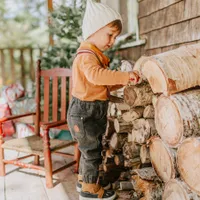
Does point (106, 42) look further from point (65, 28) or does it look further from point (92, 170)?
point (65, 28)

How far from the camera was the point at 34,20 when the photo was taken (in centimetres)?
852

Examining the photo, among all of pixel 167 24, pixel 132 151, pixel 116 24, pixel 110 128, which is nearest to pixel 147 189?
pixel 132 151

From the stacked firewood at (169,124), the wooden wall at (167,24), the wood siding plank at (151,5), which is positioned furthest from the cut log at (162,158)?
the wood siding plank at (151,5)

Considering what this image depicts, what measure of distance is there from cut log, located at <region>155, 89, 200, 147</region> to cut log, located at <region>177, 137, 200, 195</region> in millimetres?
60

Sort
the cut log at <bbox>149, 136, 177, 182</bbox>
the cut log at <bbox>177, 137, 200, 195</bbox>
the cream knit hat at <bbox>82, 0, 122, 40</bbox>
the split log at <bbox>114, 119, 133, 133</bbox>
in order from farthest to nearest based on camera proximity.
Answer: the split log at <bbox>114, 119, 133, 133</bbox>
the cream knit hat at <bbox>82, 0, 122, 40</bbox>
the cut log at <bbox>149, 136, 177, 182</bbox>
the cut log at <bbox>177, 137, 200, 195</bbox>

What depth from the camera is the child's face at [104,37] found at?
183cm

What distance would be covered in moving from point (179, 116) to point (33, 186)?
151 centimetres

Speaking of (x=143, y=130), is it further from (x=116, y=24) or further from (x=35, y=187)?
(x=35, y=187)

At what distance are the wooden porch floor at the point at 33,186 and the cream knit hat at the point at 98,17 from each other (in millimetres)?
1298

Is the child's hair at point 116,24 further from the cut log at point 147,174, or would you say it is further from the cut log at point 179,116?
the cut log at point 147,174

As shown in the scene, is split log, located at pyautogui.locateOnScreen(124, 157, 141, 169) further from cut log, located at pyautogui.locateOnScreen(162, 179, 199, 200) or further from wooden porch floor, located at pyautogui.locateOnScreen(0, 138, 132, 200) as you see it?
cut log, located at pyautogui.locateOnScreen(162, 179, 199, 200)

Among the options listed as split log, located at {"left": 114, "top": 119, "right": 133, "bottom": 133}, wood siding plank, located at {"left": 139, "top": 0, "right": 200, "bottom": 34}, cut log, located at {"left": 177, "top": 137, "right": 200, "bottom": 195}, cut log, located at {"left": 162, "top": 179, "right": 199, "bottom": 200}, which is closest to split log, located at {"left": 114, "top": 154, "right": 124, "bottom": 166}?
split log, located at {"left": 114, "top": 119, "right": 133, "bottom": 133}

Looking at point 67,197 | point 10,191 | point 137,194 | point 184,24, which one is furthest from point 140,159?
point 184,24

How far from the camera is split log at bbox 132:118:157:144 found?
78.5 inches
